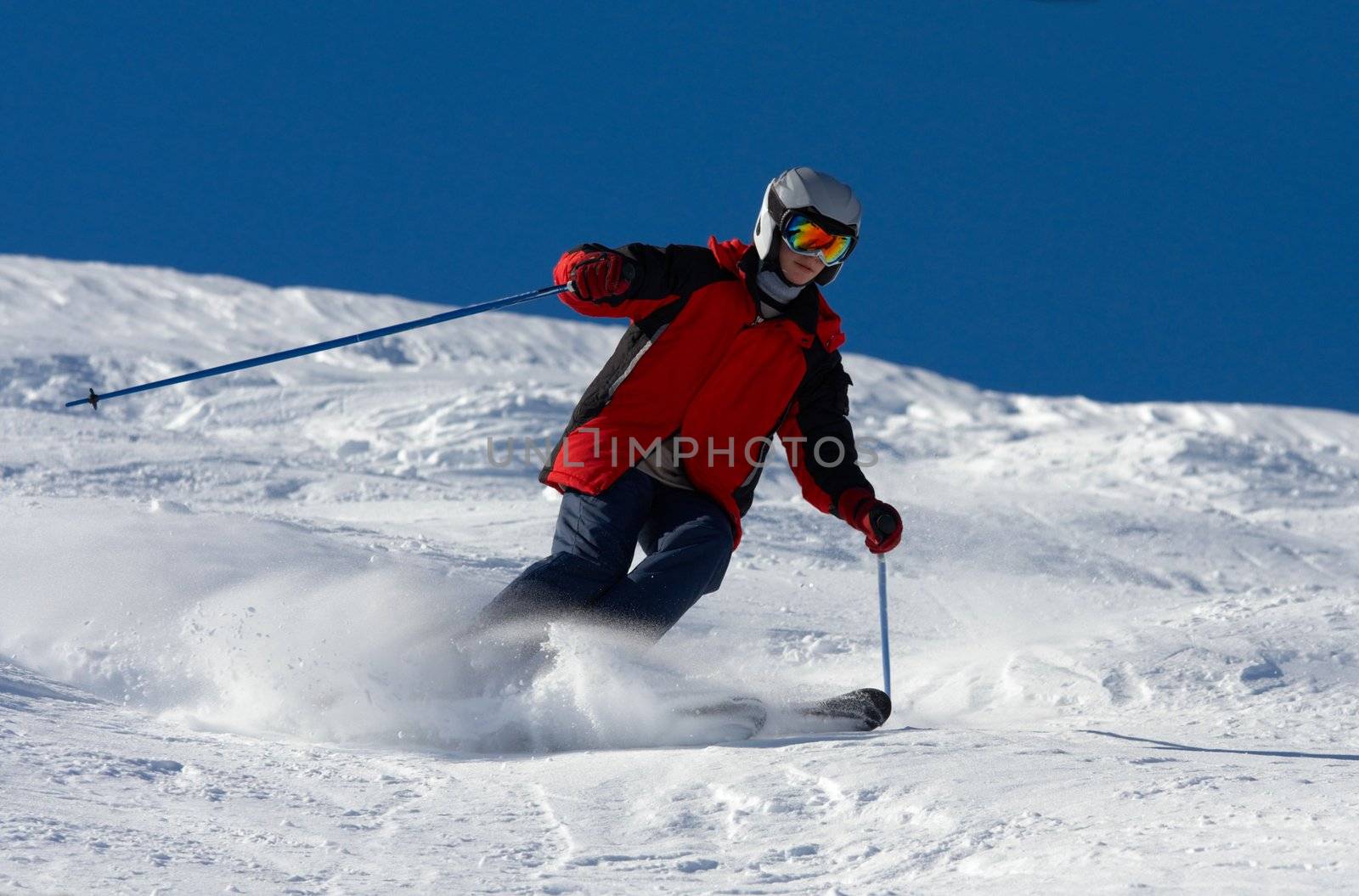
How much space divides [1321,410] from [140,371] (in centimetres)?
1798

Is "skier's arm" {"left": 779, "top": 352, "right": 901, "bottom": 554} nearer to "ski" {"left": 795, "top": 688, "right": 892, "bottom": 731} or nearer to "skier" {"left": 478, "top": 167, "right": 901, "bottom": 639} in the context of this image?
"skier" {"left": 478, "top": 167, "right": 901, "bottom": 639}

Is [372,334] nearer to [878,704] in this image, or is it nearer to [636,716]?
[636,716]

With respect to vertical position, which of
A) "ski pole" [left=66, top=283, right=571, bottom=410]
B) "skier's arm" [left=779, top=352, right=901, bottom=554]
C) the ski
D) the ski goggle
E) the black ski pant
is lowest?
the ski

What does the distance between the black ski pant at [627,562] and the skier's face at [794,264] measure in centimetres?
72

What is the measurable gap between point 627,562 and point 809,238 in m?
1.11

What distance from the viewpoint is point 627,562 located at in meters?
4.21

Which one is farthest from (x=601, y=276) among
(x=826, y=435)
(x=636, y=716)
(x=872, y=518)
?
(x=636, y=716)

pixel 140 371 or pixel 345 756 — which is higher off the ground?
pixel 140 371

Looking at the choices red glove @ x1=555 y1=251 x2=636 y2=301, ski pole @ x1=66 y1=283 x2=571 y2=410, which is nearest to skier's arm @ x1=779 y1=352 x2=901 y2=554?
red glove @ x1=555 y1=251 x2=636 y2=301

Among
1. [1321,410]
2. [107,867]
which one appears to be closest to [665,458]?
[107,867]

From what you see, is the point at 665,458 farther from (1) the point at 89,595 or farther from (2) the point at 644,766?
(1) the point at 89,595

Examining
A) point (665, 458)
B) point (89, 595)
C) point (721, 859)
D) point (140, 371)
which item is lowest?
point (721, 859)

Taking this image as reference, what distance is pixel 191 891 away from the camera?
2271 mm

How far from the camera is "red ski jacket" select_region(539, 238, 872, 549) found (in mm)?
4355
